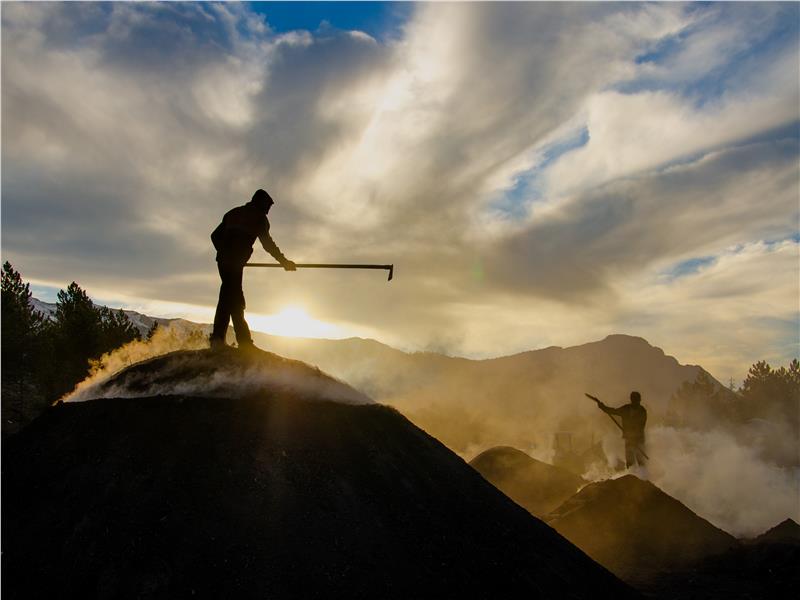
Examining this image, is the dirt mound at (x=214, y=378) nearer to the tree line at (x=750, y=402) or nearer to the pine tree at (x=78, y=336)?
the pine tree at (x=78, y=336)

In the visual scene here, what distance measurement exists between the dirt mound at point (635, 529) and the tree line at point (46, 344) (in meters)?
28.2

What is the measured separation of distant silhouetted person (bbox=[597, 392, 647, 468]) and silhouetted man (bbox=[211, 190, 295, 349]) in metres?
14.1

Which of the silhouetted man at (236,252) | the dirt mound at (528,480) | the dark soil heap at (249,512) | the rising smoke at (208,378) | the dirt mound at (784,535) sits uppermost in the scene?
the silhouetted man at (236,252)

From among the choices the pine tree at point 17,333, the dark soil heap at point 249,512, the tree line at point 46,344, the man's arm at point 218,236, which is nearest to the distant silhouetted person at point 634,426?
the dark soil heap at point 249,512

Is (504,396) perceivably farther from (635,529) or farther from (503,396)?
(635,529)

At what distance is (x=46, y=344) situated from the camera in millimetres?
33594

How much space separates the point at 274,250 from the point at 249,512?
4.47 m

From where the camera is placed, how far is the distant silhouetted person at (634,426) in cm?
1797

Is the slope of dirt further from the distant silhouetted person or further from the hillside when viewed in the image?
the hillside

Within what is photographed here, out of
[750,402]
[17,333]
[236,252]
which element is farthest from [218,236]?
[750,402]

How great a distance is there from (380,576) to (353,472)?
5.50 ft

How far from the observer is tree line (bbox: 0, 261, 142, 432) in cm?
3183

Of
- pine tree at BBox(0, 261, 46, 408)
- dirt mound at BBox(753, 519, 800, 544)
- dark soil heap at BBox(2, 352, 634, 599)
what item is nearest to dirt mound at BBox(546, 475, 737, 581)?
dirt mound at BBox(753, 519, 800, 544)

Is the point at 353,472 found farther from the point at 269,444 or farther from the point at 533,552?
the point at 533,552
